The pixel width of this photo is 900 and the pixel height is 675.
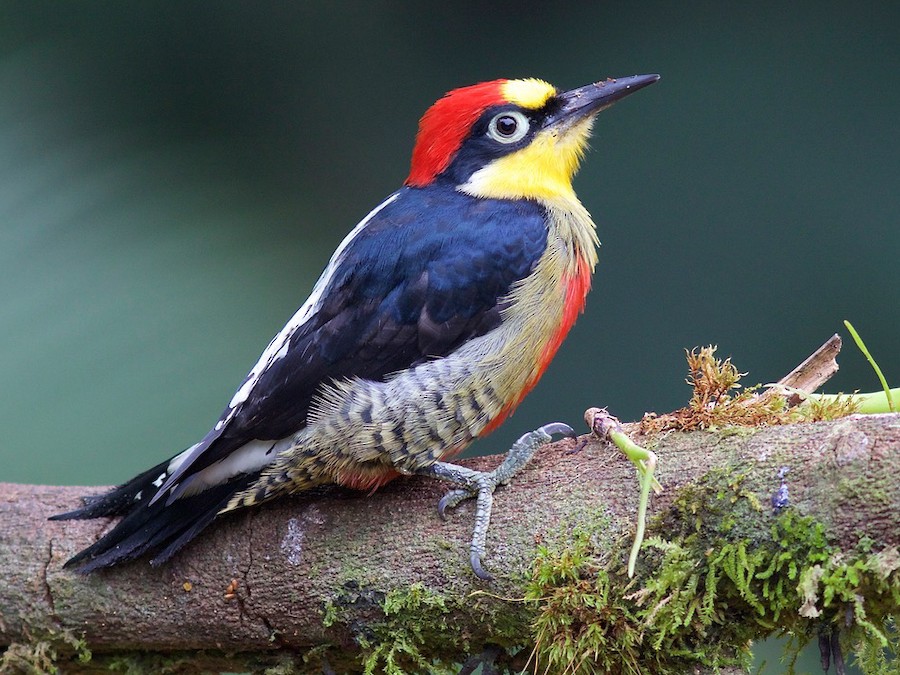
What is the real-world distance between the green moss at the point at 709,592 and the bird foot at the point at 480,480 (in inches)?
6.7

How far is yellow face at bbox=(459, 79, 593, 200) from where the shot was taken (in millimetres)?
3014

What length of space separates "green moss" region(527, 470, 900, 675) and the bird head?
1324 mm

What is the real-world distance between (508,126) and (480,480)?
1287 mm

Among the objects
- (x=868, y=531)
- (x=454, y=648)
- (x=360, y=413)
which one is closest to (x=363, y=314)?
(x=360, y=413)

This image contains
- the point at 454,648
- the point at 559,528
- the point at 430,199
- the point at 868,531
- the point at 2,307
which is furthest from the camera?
the point at 2,307

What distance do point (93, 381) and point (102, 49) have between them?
70.6 inches

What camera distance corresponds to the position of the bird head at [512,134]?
120 inches

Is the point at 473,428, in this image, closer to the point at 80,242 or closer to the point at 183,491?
the point at 183,491

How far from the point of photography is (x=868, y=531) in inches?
71.8

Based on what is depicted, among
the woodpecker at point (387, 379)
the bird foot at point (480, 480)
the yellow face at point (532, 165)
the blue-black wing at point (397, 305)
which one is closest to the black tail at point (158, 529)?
the woodpecker at point (387, 379)

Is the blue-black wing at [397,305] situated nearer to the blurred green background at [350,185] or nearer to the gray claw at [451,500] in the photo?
the gray claw at [451,500]

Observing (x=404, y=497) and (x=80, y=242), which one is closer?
(x=404, y=497)

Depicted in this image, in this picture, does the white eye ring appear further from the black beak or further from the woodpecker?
the woodpecker

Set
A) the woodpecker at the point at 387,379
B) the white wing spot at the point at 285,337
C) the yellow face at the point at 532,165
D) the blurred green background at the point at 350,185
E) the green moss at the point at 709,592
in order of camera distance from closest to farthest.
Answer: the green moss at the point at 709,592 < the woodpecker at the point at 387,379 < the white wing spot at the point at 285,337 < the yellow face at the point at 532,165 < the blurred green background at the point at 350,185
